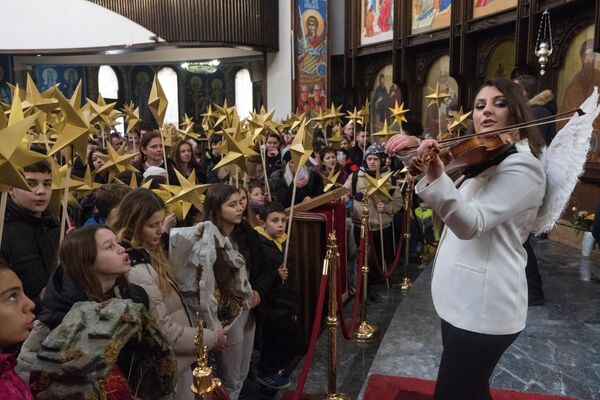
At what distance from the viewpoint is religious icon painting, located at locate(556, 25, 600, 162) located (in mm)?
5934

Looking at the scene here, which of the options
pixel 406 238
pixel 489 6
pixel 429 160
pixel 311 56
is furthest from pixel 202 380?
pixel 311 56

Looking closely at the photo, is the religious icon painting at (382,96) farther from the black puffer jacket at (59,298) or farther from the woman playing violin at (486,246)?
the black puffer jacket at (59,298)

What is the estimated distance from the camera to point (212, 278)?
7.77 ft

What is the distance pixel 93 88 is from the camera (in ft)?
57.8

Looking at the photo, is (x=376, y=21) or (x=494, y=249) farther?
(x=376, y=21)

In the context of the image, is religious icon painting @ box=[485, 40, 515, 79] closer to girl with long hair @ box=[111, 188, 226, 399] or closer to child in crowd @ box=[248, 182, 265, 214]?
child in crowd @ box=[248, 182, 265, 214]

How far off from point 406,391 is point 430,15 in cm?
859

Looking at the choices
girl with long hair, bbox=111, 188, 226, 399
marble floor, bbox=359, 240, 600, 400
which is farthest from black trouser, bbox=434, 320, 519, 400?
marble floor, bbox=359, 240, 600, 400

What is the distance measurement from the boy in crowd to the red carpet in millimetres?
1846

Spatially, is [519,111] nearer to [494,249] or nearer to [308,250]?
[494,249]

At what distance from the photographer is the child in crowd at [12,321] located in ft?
4.17

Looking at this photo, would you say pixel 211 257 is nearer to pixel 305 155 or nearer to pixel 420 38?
pixel 305 155

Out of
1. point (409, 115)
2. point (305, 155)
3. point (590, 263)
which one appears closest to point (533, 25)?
point (590, 263)

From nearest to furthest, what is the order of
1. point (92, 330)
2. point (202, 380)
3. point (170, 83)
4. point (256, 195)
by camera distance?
point (92, 330), point (202, 380), point (256, 195), point (170, 83)
